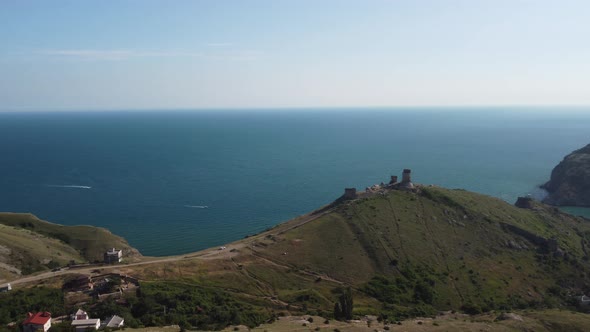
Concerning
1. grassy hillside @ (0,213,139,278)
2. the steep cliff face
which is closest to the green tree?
grassy hillside @ (0,213,139,278)

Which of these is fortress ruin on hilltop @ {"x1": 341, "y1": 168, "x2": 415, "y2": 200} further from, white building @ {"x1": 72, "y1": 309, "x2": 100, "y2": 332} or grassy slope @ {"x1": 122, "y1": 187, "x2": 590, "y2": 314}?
white building @ {"x1": 72, "y1": 309, "x2": 100, "y2": 332}

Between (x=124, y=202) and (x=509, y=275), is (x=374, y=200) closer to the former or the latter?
(x=509, y=275)

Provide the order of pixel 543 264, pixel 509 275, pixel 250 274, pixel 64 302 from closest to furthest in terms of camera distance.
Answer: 1. pixel 64 302
2. pixel 250 274
3. pixel 509 275
4. pixel 543 264

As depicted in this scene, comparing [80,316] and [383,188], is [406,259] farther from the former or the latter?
[80,316]

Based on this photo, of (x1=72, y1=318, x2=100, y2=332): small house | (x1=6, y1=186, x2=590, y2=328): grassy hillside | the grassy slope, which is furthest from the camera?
the grassy slope

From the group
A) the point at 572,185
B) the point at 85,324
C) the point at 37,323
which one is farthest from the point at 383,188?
the point at 572,185

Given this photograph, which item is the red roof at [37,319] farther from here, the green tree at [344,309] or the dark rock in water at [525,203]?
the dark rock in water at [525,203]

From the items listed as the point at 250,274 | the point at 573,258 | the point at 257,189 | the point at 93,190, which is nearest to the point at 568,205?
the point at 573,258
